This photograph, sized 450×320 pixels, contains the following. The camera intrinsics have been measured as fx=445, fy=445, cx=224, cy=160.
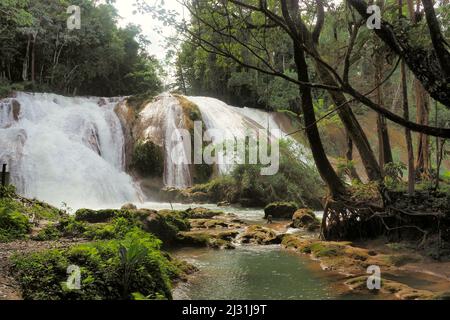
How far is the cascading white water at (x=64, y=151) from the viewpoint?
17.8 metres

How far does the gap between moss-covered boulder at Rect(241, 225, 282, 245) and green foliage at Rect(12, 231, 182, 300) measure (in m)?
5.22

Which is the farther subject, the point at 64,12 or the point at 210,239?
the point at 64,12

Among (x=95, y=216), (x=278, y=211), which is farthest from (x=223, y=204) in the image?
(x=95, y=216)

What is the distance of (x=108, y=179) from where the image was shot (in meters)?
19.4

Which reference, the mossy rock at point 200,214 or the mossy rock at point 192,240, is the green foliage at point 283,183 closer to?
the mossy rock at point 200,214

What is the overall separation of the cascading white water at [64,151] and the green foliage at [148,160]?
2.69 ft

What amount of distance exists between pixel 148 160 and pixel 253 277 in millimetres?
14606

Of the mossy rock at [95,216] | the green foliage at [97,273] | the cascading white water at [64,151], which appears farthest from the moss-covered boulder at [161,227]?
the cascading white water at [64,151]

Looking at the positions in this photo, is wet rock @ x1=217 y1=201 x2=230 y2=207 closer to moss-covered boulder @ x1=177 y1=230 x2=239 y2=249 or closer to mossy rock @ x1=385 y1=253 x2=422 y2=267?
moss-covered boulder @ x1=177 y1=230 x2=239 y2=249

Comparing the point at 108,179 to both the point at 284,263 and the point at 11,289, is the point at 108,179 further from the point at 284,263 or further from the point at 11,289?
the point at 11,289

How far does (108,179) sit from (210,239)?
31.7 feet

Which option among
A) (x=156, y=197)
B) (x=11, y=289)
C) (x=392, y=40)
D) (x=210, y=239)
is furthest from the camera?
(x=156, y=197)
